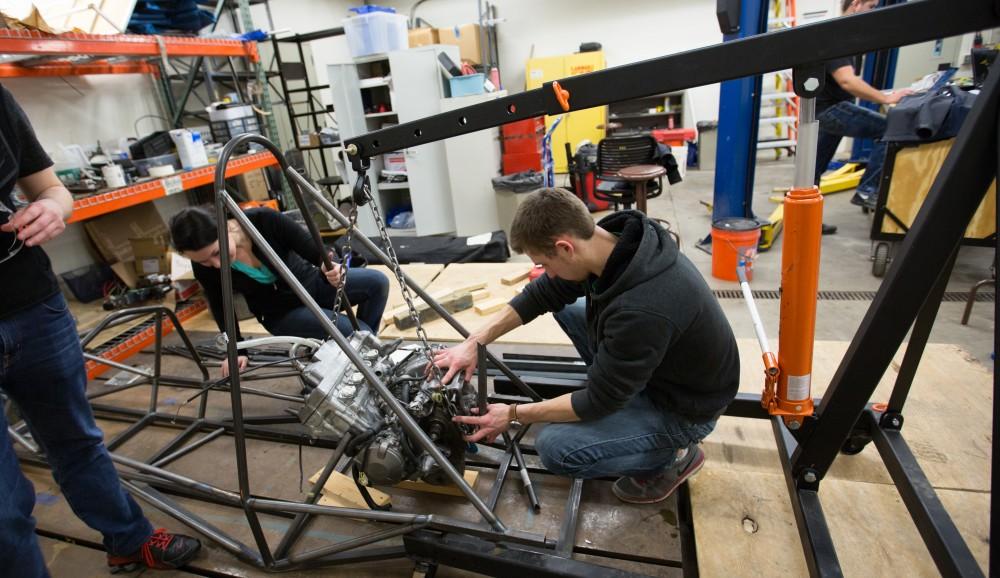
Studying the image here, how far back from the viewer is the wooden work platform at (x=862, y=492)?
1433mm

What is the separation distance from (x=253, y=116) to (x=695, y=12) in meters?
7.22

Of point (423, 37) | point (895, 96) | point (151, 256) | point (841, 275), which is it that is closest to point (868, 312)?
point (841, 275)

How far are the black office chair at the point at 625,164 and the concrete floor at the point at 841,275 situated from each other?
2.39ft

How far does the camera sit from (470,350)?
1.76 m

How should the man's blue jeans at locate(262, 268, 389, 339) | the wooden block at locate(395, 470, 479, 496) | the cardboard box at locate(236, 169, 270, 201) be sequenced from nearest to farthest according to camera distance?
the wooden block at locate(395, 470, 479, 496) → the man's blue jeans at locate(262, 268, 389, 339) → the cardboard box at locate(236, 169, 270, 201)

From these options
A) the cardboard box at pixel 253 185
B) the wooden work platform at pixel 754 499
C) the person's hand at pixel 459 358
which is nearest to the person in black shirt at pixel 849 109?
the wooden work platform at pixel 754 499

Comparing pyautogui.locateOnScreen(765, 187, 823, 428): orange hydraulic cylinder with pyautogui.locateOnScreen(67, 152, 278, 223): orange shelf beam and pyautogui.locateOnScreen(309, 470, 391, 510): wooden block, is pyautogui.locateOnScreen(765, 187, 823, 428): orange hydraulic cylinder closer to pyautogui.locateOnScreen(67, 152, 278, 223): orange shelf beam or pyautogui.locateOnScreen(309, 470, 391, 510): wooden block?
pyautogui.locateOnScreen(309, 470, 391, 510): wooden block

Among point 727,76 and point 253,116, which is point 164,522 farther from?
point 253,116

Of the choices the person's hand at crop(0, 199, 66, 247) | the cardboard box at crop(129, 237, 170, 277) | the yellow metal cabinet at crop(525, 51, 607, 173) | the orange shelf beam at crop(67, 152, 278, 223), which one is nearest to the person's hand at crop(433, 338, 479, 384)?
the person's hand at crop(0, 199, 66, 247)

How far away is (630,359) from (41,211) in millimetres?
1556

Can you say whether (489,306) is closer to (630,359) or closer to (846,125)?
(630,359)

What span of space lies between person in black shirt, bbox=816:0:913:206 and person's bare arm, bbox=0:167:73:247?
12.5 ft

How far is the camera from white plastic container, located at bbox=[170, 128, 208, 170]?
3.49 m

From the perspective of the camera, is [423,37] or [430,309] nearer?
[430,309]
